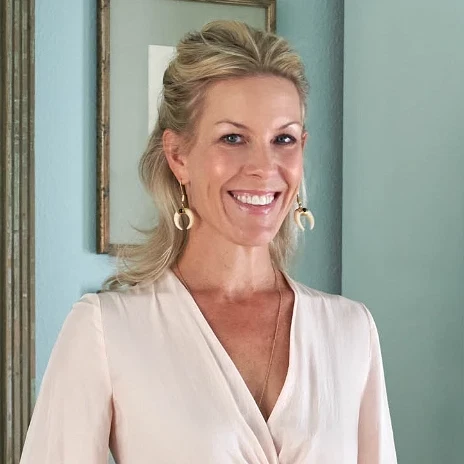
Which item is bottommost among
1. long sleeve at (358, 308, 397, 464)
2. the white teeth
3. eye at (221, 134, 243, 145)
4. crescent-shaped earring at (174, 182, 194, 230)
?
long sleeve at (358, 308, 397, 464)

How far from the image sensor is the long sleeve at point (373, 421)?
1930 mm

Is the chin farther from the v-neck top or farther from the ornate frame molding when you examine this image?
the ornate frame molding

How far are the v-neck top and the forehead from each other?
0.29 m

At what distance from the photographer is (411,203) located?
2.52m

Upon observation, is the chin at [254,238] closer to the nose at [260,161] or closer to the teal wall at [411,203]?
the nose at [260,161]

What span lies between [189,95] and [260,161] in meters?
0.16

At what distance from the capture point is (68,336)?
1780 mm

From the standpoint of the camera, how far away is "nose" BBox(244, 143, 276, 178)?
1781mm

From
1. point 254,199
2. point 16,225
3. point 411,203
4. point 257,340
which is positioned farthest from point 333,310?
point 16,225

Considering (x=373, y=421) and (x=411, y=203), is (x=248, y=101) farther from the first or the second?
(x=411, y=203)

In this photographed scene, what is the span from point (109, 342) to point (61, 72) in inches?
36.3

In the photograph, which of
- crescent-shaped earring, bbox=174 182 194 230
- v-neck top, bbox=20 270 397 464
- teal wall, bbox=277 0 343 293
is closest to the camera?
v-neck top, bbox=20 270 397 464

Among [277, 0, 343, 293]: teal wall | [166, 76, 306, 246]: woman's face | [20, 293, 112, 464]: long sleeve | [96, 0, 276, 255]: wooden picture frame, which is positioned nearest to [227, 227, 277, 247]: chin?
[166, 76, 306, 246]: woman's face

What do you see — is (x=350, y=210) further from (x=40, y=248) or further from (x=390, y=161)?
(x=40, y=248)
